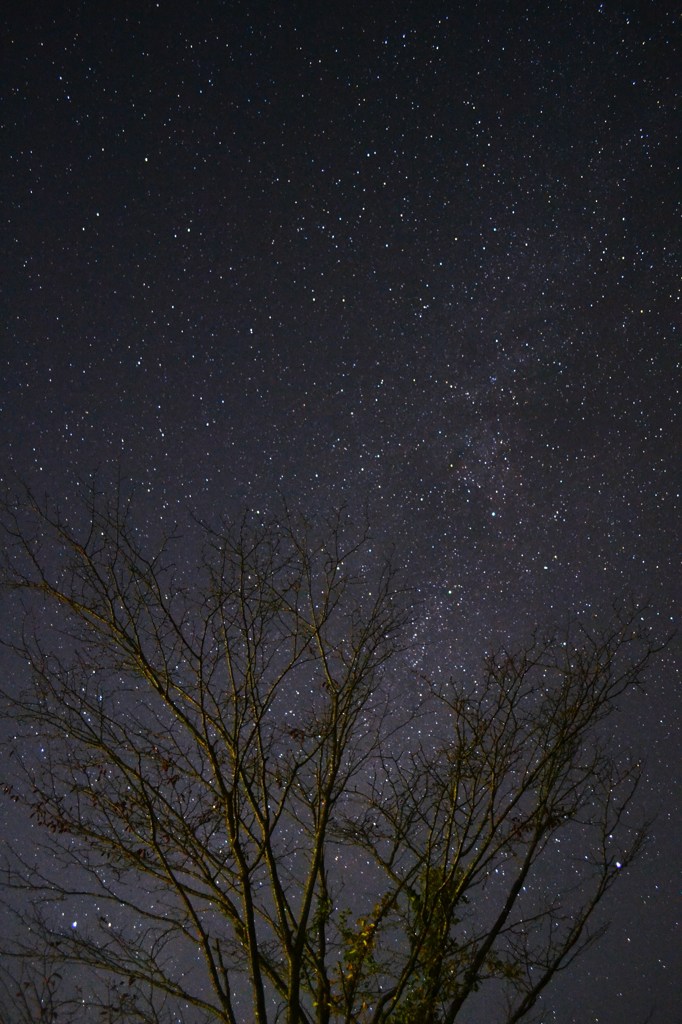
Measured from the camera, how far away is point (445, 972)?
4.65m

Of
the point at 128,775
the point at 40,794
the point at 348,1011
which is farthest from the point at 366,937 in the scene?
the point at 40,794

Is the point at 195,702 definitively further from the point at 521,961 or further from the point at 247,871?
the point at 521,961

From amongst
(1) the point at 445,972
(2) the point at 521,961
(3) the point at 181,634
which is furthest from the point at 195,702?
(2) the point at 521,961

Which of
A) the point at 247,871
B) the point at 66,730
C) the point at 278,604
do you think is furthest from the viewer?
the point at 278,604

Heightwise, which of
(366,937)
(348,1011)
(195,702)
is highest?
(195,702)

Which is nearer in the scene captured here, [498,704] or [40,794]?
[40,794]

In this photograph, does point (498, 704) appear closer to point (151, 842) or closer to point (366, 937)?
point (366, 937)

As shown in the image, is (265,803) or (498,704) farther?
(498,704)

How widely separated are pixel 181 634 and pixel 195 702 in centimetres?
39

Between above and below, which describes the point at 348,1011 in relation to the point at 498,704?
below

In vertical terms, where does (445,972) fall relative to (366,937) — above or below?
below

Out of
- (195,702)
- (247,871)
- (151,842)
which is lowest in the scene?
(247,871)

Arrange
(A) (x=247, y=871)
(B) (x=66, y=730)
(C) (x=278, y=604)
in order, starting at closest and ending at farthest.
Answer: (A) (x=247, y=871), (B) (x=66, y=730), (C) (x=278, y=604)

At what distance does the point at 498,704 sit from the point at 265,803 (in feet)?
5.01
